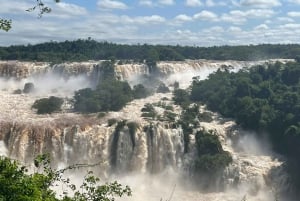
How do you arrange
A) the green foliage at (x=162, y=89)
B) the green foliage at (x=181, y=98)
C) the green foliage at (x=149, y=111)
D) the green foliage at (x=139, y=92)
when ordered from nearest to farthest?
1. the green foliage at (x=149, y=111)
2. the green foliage at (x=181, y=98)
3. the green foliage at (x=139, y=92)
4. the green foliage at (x=162, y=89)

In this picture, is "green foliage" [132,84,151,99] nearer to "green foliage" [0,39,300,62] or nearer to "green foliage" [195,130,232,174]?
"green foliage" [0,39,300,62]

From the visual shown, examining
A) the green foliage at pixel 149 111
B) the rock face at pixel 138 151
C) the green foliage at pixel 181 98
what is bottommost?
Result: the rock face at pixel 138 151

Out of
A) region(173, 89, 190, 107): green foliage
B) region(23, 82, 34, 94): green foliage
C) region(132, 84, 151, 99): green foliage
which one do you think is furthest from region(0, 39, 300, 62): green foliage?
region(173, 89, 190, 107): green foliage

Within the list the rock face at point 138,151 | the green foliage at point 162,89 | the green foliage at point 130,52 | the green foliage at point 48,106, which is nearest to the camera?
the rock face at point 138,151

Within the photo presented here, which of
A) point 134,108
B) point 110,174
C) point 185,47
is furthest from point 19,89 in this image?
point 185,47

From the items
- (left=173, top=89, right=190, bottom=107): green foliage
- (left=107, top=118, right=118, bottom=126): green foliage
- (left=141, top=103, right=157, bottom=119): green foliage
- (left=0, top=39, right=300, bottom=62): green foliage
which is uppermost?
(left=0, top=39, right=300, bottom=62): green foliage

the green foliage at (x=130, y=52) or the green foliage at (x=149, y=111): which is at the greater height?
the green foliage at (x=130, y=52)

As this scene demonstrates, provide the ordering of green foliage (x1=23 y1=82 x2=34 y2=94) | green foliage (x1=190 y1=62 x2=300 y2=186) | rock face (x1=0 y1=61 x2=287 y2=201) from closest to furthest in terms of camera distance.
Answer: rock face (x1=0 y1=61 x2=287 y2=201) < green foliage (x1=190 y1=62 x2=300 y2=186) < green foliage (x1=23 y1=82 x2=34 y2=94)

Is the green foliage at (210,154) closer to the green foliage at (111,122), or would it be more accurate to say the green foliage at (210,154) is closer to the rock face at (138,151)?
the rock face at (138,151)

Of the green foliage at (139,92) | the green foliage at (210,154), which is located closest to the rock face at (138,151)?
the green foliage at (210,154)

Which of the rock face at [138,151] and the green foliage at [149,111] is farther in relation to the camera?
the green foliage at [149,111]

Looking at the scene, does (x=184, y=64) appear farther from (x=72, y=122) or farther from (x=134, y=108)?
(x=72, y=122)

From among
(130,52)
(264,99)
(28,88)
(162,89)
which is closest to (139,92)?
(162,89)

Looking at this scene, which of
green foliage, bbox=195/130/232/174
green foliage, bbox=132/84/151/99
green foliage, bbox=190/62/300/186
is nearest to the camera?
green foliage, bbox=195/130/232/174
